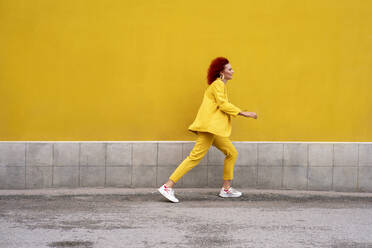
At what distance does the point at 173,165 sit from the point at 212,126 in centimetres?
104

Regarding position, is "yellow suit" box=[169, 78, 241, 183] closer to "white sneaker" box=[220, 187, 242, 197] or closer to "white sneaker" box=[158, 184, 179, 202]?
"white sneaker" box=[158, 184, 179, 202]

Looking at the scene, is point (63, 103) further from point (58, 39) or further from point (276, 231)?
A: point (276, 231)

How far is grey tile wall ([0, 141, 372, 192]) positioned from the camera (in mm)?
8070

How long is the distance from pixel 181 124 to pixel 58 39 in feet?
6.57

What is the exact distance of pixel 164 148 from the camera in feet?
27.2

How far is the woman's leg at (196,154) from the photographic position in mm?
7602

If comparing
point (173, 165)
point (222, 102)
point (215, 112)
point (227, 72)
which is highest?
point (227, 72)

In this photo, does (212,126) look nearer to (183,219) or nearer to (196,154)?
(196,154)

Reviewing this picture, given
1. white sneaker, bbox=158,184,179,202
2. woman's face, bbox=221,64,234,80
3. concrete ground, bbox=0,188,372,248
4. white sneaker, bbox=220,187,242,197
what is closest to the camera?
concrete ground, bbox=0,188,372,248

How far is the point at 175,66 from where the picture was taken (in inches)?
328

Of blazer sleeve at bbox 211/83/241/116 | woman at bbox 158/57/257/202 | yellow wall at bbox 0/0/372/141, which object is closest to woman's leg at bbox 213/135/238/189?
woman at bbox 158/57/257/202

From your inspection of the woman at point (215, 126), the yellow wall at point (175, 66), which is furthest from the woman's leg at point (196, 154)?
the yellow wall at point (175, 66)

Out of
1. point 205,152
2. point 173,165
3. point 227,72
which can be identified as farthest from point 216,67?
point 173,165

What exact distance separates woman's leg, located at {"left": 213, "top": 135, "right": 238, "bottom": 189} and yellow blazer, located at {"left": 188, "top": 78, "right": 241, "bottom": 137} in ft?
0.49
